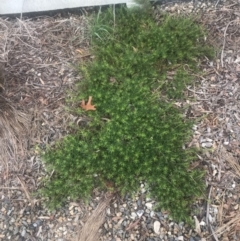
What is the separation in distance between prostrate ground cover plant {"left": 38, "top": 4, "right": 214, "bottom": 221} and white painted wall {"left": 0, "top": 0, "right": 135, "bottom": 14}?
0.99 ft

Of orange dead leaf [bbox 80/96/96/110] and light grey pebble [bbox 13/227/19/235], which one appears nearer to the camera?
light grey pebble [bbox 13/227/19/235]

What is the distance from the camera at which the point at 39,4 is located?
133 inches

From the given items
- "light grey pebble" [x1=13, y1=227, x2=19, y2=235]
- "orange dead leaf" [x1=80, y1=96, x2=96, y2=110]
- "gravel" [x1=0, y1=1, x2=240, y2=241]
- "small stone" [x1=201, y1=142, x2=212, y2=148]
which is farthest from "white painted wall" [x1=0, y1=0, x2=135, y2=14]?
"light grey pebble" [x1=13, y1=227, x2=19, y2=235]

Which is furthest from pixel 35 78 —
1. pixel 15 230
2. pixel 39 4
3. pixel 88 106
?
pixel 15 230

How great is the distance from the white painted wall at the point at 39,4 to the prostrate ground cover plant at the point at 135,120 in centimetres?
30

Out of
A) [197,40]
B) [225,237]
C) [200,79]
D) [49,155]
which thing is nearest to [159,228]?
[225,237]

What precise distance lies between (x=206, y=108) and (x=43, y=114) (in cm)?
128

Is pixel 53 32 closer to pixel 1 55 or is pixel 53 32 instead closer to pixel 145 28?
pixel 1 55

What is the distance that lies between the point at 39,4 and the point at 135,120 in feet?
4.84

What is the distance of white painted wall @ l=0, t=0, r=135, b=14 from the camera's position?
11.1ft

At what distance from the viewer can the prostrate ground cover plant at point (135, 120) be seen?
2674mm

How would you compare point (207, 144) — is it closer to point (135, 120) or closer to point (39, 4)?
point (135, 120)

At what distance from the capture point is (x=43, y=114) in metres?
3.02

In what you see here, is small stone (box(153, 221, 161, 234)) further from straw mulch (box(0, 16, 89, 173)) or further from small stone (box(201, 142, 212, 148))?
straw mulch (box(0, 16, 89, 173))
